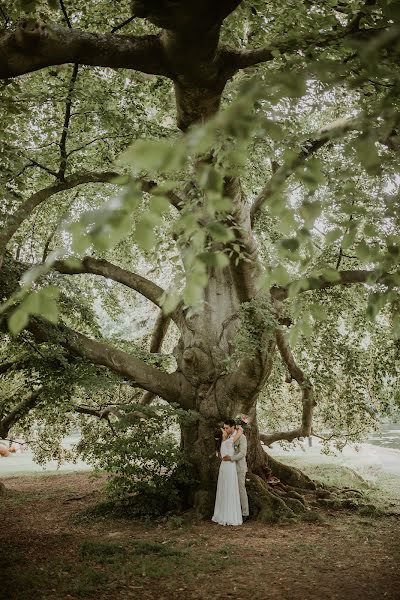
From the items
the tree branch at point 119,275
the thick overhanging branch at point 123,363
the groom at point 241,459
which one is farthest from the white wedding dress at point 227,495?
the tree branch at point 119,275

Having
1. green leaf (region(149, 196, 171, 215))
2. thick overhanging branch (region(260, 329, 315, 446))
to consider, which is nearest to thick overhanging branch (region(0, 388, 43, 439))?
thick overhanging branch (region(260, 329, 315, 446))

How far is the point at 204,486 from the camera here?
392 inches

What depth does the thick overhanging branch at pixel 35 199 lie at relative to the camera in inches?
282

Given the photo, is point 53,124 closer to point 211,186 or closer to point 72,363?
point 72,363

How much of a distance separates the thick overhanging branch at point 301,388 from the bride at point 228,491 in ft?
8.20

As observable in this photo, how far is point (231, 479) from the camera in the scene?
369 inches

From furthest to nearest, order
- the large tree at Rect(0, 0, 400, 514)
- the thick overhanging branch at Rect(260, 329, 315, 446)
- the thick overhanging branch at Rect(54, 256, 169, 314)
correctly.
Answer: the thick overhanging branch at Rect(260, 329, 315, 446) < the thick overhanging branch at Rect(54, 256, 169, 314) < the large tree at Rect(0, 0, 400, 514)

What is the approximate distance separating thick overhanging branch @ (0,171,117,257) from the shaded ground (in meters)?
4.27

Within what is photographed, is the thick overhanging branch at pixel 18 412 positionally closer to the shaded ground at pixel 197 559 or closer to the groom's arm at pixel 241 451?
the shaded ground at pixel 197 559

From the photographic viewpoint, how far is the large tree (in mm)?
2229

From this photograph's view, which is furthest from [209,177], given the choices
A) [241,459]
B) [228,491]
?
[241,459]

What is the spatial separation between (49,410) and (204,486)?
357cm

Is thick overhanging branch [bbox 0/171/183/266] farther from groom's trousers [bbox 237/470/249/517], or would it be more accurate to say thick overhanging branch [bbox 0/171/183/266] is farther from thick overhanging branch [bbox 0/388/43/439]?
groom's trousers [bbox 237/470/249/517]

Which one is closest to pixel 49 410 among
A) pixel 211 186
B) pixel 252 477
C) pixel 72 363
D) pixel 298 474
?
pixel 72 363
